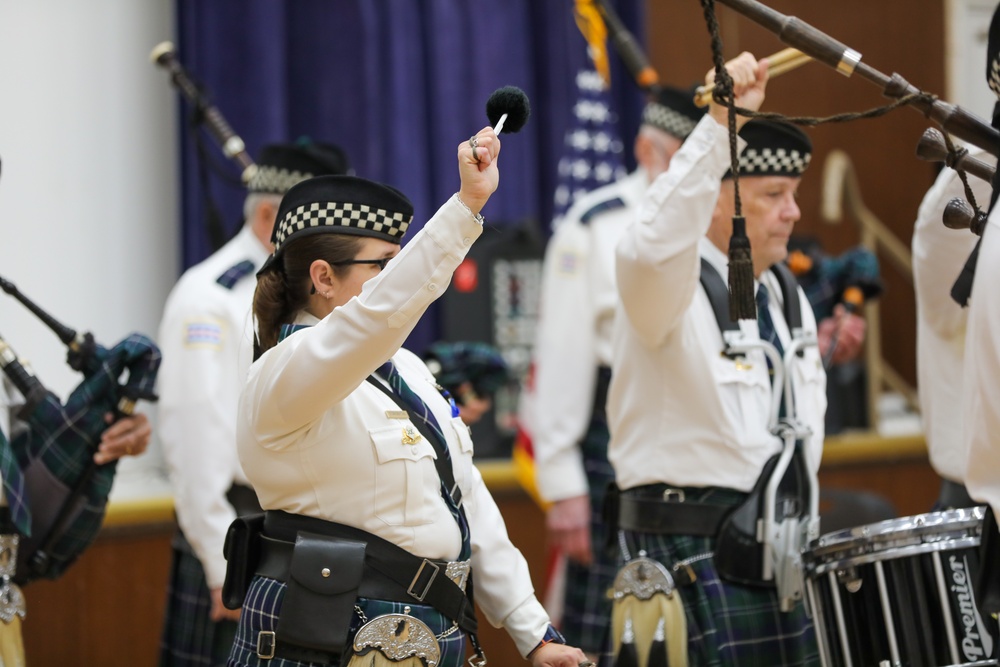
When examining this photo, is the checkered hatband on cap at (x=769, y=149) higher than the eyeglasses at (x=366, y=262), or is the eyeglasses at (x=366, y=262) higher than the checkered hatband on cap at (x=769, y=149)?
the checkered hatband on cap at (x=769, y=149)

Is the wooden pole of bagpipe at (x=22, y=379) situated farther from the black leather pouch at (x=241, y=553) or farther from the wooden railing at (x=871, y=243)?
the wooden railing at (x=871, y=243)

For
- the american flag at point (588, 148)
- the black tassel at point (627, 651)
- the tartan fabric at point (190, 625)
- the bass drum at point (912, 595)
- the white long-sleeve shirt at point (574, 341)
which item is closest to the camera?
the bass drum at point (912, 595)

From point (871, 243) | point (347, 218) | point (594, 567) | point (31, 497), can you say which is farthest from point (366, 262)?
point (871, 243)

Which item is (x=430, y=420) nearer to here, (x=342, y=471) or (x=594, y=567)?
(x=342, y=471)

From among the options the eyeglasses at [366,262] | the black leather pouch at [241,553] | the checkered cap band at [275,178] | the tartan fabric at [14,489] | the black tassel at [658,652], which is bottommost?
the black tassel at [658,652]

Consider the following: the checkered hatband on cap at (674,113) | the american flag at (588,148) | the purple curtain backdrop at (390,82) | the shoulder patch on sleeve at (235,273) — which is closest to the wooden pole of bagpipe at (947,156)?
the checkered hatband on cap at (674,113)

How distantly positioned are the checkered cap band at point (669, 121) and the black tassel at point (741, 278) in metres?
1.38

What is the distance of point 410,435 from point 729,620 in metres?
0.91

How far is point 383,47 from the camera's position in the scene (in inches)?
191

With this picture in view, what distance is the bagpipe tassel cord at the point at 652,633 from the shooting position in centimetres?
265

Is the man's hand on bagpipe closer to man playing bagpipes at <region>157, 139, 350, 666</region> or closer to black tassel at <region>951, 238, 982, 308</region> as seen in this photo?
man playing bagpipes at <region>157, 139, 350, 666</region>

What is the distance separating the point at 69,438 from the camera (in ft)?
9.43

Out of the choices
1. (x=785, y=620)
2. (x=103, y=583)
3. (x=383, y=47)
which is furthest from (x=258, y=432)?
(x=383, y=47)

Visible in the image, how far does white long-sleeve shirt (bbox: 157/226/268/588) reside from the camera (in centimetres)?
323
